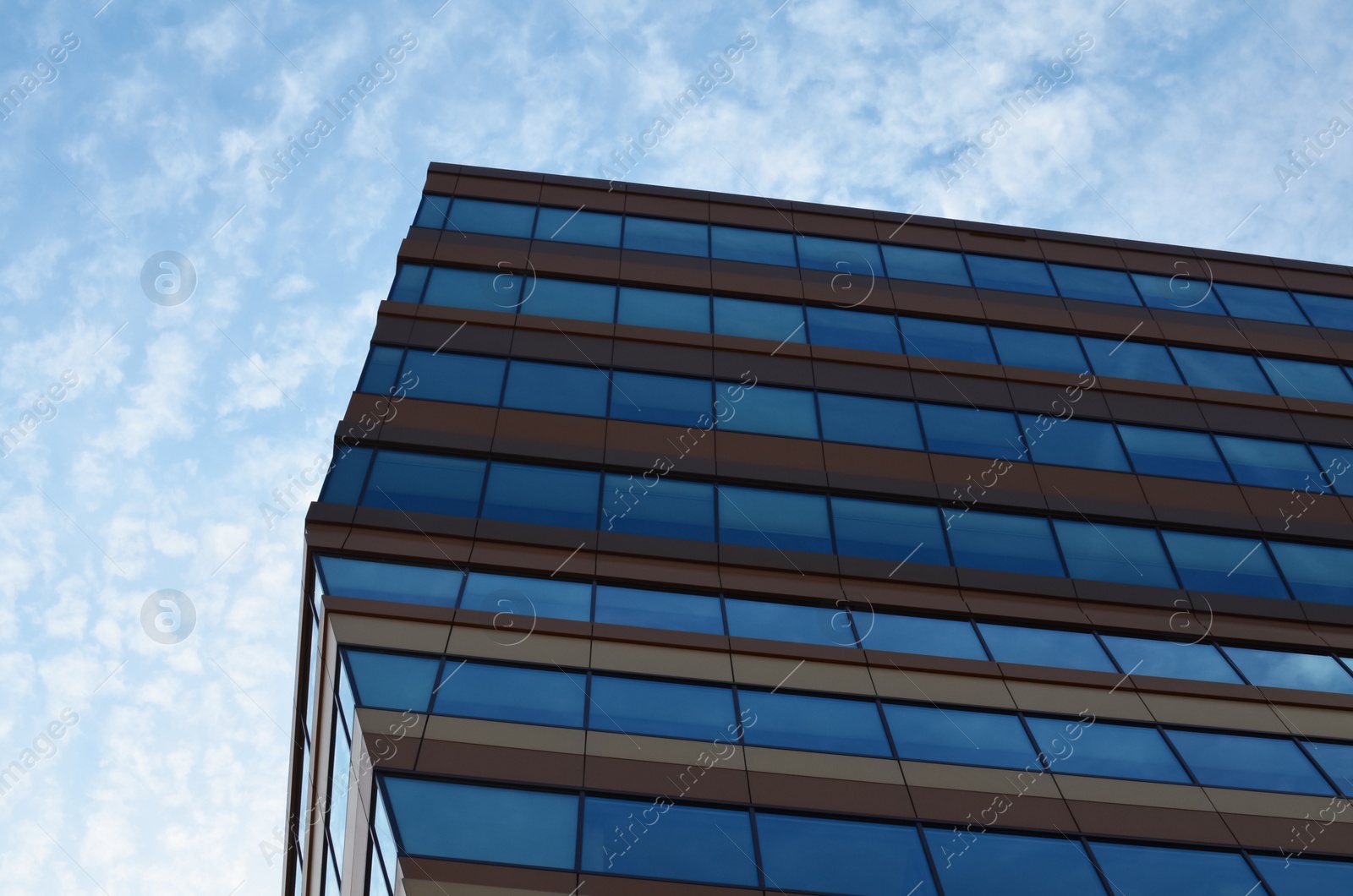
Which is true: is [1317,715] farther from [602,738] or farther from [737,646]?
[602,738]

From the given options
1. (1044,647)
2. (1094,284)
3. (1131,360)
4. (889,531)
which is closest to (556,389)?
(889,531)

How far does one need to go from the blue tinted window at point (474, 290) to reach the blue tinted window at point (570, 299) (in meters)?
0.33

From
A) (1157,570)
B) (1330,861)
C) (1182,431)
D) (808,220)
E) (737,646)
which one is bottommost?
(1330,861)

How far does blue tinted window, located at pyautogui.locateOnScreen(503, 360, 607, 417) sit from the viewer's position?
912 inches

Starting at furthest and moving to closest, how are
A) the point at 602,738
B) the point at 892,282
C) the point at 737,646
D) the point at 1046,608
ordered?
the point at 892,282
the point at 1046,608
the point at 737,646
the point at 602,738

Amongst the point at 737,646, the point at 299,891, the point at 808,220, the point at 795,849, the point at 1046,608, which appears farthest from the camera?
the point at 808,220

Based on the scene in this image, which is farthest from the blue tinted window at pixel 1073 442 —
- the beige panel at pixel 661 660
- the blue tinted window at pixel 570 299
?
the blue tinted window at pixel 570 299

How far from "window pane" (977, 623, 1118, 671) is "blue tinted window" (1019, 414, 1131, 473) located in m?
4.56

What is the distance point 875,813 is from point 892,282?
50.4ft

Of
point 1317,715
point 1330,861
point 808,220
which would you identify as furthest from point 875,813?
point 808,220

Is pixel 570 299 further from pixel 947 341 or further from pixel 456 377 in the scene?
pixel 947 341

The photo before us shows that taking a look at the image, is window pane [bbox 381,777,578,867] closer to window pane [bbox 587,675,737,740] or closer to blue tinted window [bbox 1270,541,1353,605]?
window pane [bbox 587,675,737,740]

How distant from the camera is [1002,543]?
22.1 meters

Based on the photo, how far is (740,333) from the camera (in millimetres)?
26219
